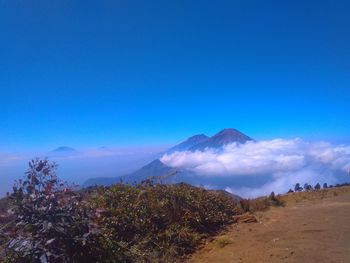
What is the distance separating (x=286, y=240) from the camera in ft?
23.2

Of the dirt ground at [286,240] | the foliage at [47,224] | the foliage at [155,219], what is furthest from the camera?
the foliage at [155,219]

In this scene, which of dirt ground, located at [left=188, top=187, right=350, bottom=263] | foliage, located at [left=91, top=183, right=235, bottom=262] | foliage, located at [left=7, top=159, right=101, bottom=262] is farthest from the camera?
foliage, located at [left=91, top=183, right=235, bottom=262]

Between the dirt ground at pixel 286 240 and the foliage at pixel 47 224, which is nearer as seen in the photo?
the foliage at pixel 47 224

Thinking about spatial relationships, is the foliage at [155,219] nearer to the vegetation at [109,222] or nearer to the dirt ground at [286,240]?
the vegetation at [109,222]

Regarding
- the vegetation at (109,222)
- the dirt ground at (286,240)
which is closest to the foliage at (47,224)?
the vegetation at (109,222)

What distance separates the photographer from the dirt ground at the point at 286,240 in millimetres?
6129

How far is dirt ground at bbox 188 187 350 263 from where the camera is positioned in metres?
6.13

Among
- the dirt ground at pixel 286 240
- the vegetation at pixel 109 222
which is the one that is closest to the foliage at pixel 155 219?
the vegetation at pixel 109 222

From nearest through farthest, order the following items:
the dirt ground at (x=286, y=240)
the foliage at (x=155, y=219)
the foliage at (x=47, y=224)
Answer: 1. the foliage at (x=47, y=224)
2. the dirt ground at (x=286, y=240)
3. the foliage at (x=155, y=219)

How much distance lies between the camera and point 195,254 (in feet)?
23.0

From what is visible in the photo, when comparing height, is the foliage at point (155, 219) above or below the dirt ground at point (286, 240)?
above

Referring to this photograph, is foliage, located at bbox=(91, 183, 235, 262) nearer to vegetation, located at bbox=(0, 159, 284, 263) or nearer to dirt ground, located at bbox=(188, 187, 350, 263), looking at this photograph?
vegetation, located at bbox=(0, 159, 284, 263)

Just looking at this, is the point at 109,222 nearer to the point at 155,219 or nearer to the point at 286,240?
the point at 155,219

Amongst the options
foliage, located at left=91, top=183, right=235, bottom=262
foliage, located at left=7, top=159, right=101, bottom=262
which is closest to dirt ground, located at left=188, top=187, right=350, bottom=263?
foliage, located at left=91, top=183, right=235, bottom=262
